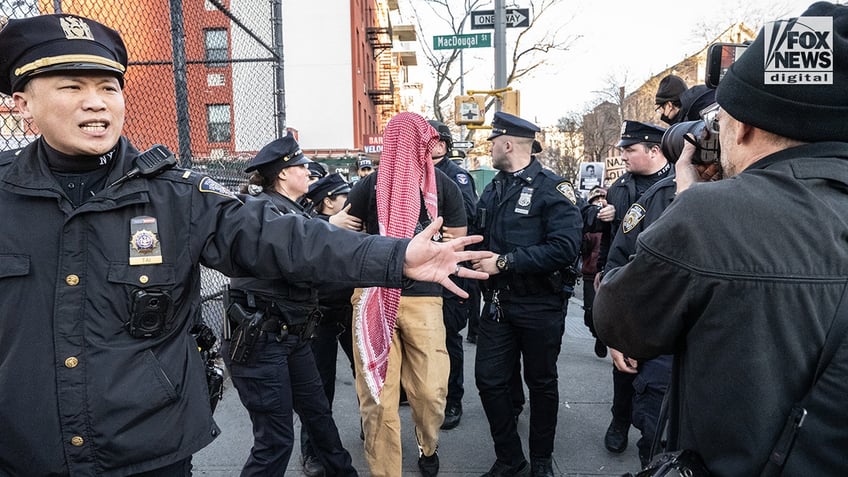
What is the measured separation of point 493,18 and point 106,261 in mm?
7405

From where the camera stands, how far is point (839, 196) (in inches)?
48.3

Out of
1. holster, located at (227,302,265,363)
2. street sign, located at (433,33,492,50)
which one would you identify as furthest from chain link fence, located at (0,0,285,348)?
street sign, located at (433,33,492,50)

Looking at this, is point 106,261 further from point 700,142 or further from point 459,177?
point 459,177

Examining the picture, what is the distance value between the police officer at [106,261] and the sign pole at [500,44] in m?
6.83

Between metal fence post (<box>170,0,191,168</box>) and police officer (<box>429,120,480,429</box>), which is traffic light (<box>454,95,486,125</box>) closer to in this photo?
police officer (<box>429,120,480,429</box>)

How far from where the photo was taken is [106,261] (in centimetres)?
165

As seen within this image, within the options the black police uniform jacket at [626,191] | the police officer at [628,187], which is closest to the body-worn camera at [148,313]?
the police officer at [628,187]

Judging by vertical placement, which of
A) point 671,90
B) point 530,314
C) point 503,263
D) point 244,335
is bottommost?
point 530,314

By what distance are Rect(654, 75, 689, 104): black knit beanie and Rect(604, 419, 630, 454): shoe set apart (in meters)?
2.48

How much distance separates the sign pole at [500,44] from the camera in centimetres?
784

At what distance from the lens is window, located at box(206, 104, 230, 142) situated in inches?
500

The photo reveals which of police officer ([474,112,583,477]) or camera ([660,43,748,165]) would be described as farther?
police officer ([474,112,583,477])

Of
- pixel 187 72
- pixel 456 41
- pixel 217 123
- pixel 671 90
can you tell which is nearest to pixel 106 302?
pixel 671 90

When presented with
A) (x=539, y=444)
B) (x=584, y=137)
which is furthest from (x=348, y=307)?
(x=584, y=137)
